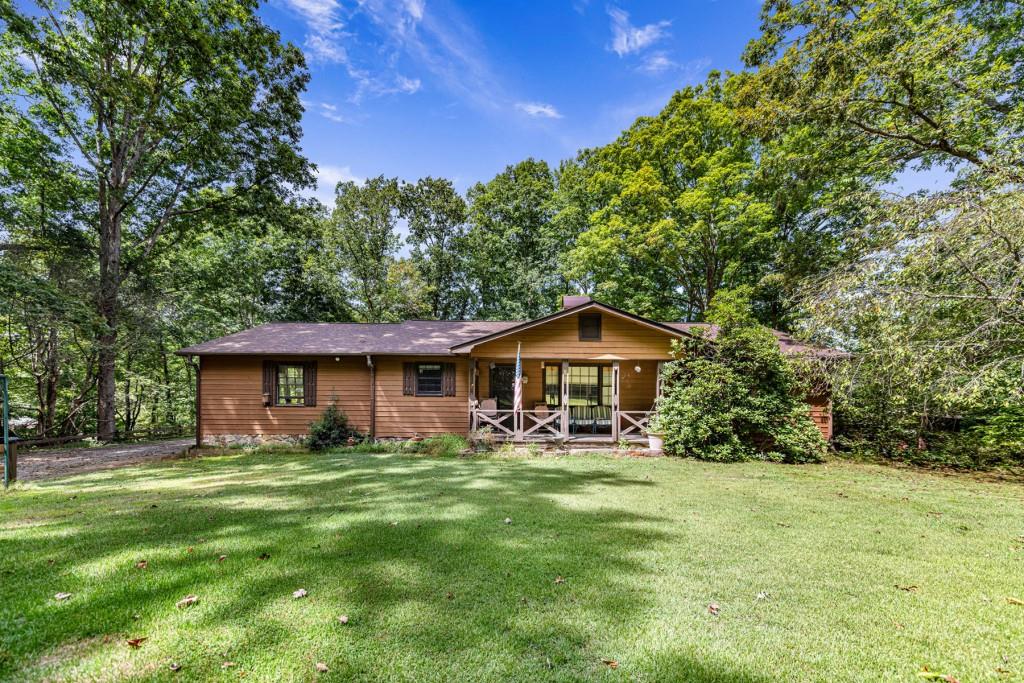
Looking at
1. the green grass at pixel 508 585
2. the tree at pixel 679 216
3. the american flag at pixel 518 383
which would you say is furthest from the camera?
the tree at pixel 679 216

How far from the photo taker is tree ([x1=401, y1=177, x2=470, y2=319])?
84.7 feet

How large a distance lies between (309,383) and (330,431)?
5.81 feet

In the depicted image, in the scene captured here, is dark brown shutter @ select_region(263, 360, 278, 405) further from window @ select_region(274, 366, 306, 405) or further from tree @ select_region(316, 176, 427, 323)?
tree @ select_region(316, 176, 427, 323)

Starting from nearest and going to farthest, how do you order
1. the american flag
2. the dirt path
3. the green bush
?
the dirt path → the green bush → the american flag

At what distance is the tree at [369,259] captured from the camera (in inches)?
956

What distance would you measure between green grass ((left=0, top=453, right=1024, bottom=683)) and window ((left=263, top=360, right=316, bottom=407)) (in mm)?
5899

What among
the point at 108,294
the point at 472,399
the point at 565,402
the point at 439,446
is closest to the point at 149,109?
the point at 108,294

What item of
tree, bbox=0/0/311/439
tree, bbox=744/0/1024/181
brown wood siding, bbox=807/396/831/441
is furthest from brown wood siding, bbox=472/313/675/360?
tree, bbox=0/0/311/439

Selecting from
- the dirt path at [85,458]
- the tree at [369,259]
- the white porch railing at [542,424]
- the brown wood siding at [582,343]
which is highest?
the tree at [369,259]

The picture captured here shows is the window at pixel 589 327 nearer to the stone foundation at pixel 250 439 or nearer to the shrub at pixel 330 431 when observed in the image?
the shrub at pixel 330 431

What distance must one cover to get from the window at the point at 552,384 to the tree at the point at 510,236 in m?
9.29

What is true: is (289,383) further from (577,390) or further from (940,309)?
(940,309)

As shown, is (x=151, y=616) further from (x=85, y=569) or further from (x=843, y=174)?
(x=843, y=174)

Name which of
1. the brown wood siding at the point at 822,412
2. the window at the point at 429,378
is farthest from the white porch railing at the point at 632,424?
the window at the point at 429,378
